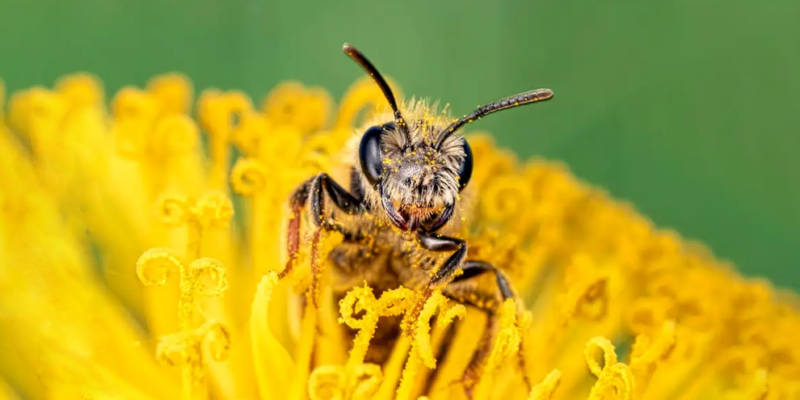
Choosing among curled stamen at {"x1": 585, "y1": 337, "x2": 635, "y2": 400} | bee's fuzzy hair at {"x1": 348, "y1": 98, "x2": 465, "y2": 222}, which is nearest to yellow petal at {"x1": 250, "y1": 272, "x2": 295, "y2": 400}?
bee's fuzzy hair at {"x1": 348, "y1": 98, "x2": 465, "y2": 222}

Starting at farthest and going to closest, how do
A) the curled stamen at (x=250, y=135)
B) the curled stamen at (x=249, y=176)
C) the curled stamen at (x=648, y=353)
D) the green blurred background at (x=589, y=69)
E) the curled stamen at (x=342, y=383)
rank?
1. the green blurred background at (x=589, y=69)
2. the curled stamen at (x=250, y=135)
3. the curled stamen at (x=249, y=176)
4. the curled stamen at (x=648, y=353)
5. the curled stamen at (x=342, y=383)

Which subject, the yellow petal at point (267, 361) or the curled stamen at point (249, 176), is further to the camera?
the curled stamen at point (249, 176)

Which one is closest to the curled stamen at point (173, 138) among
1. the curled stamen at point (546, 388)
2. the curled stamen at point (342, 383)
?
the curled stamen at point (342, 383)

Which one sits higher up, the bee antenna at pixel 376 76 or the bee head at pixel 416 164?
the bee antenna at pixel 376 76

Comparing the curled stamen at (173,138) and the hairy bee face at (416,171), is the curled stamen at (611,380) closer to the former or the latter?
the hairy bee face at (416,171)

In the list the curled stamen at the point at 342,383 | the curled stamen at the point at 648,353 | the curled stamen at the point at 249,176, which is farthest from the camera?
the curled stamen at the point at 249,176

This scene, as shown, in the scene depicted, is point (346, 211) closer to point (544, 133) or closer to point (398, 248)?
point (398, 248)

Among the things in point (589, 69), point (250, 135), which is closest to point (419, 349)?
point (250, 135)

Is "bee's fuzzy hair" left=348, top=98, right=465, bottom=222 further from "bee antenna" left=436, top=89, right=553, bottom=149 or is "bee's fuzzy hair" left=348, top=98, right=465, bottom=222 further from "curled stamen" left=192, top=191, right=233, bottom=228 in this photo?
"curled stamen" left=192, top=191, right=233, bottom=228
